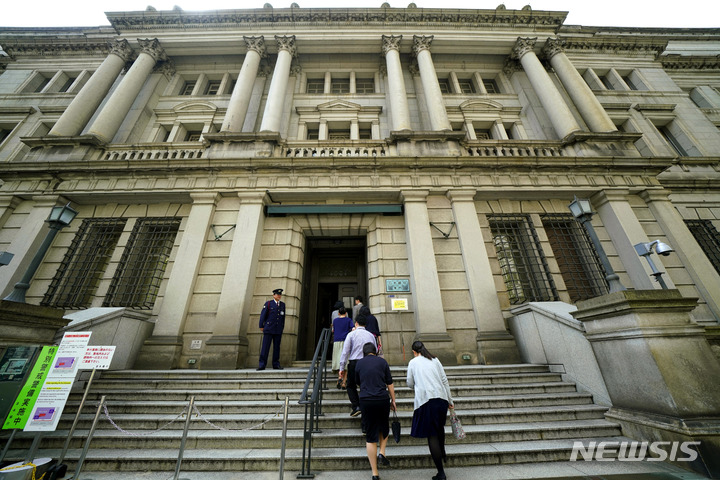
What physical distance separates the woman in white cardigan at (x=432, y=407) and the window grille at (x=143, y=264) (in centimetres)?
915

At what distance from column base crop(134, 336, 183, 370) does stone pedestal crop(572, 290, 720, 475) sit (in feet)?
33.2

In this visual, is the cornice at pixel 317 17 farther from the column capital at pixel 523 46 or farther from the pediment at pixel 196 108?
the pediment at pixel 196 108

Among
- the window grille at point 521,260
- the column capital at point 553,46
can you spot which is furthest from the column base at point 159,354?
the column capital at point 553,46

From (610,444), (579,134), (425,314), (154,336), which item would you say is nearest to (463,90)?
(579,134)

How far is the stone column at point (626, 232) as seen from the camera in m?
8.73

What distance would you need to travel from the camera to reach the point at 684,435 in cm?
377

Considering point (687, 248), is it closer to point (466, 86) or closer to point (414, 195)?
point (414, 195)

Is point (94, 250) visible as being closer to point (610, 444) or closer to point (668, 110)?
point (610, 444)

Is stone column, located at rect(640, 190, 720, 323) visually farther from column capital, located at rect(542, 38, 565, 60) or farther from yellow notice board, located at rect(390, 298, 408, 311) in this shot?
yellow notice board, located at rect(390, 298, 408, 311)

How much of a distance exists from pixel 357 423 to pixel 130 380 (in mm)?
5353

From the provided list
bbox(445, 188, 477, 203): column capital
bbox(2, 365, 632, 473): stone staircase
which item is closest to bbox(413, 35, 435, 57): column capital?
bbox(445, 188, 477, 203): column capital

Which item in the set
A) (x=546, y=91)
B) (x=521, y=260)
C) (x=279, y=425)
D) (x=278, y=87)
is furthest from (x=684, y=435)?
(x=278, y=87)

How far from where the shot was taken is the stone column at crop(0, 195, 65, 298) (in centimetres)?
836

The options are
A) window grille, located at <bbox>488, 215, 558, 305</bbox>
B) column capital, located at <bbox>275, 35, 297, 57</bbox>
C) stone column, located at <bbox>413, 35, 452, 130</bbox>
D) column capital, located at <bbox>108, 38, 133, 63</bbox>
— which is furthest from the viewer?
column capital, located at <bbox>275, 35, 297, 57</bbox>
